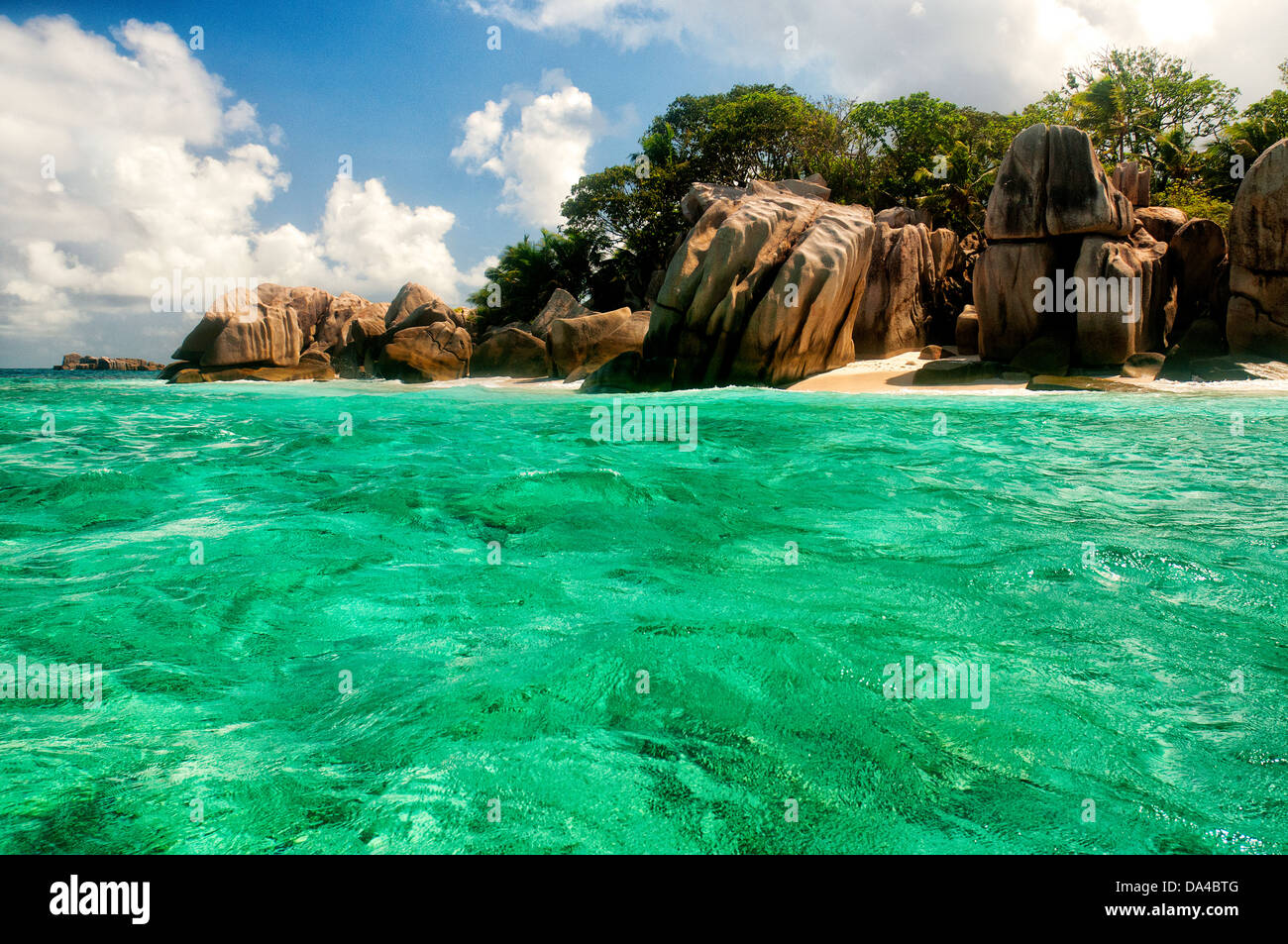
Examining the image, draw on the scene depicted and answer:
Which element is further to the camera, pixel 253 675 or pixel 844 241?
pixel 844 241

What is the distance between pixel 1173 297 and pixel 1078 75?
20.0 m

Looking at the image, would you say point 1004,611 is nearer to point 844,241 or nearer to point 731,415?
point 731,415

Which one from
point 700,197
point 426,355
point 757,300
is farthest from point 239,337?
point 757,300

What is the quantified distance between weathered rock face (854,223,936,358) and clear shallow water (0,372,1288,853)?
54.1 feet

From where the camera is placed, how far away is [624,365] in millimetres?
18812

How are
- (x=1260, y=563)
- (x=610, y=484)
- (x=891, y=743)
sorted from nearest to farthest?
(x=891, y=743)
(x=1260, y=563)
(x=610, y=484)

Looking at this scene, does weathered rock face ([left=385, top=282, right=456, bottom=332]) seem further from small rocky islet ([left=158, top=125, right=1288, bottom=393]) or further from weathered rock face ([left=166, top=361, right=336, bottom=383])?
small rocky islet ([left=158, top=125, right=1288, bottom=393])

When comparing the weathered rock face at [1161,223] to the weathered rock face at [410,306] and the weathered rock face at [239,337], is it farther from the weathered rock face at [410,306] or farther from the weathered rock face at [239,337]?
the weathered rock face at [239,337]

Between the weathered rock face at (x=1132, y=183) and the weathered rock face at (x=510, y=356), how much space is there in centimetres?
1815

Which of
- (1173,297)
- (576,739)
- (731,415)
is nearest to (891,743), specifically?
(576,739)

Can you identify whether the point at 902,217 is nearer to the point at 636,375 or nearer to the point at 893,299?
the point at 893,299

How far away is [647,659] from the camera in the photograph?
10.2ft

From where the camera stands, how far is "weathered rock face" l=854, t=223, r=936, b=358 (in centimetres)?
2275

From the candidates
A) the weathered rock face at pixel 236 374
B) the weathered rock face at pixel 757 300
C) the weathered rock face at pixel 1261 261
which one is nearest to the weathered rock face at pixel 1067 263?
→ the weathered rock face at pixel 1261 261
